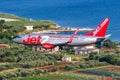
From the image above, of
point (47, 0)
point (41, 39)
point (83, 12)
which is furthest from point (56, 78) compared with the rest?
point (47, 0)

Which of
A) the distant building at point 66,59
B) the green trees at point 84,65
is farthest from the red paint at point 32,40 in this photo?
the green trees at point 84,65

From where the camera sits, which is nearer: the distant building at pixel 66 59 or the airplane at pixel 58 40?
the distant building at pixel 66 59

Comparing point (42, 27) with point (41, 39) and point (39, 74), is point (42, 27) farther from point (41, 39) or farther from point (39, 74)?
point (39, 74)

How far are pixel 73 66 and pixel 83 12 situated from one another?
50.3 m

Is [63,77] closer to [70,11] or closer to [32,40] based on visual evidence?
[32,40]

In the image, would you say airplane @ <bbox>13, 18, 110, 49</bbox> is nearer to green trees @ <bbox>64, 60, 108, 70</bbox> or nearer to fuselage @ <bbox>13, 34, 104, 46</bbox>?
fuselage @ <bbox>13, 34, 104, 46</bbox>

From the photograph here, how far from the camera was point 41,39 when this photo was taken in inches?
2694

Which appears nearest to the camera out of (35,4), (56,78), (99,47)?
(56,78)

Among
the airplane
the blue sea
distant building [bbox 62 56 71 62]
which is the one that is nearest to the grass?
distant building [bbox 62 56 71 62]

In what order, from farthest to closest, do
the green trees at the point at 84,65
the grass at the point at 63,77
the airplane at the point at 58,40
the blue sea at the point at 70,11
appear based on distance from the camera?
the blue sea at the point at 70,11 → the airplane at the point at 58,40 → the green trees at the point at 84,65 → the grass at the point at 63,77

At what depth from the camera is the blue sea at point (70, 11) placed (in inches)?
3688

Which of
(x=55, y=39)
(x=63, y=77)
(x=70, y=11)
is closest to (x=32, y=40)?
(x=55, y=39)

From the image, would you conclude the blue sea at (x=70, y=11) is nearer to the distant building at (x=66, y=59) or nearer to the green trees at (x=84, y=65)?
the distant building at (x=66, y=59)

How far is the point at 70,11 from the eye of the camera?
363 feet
